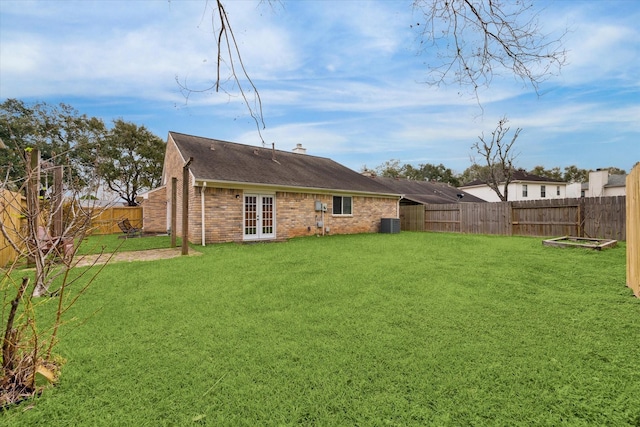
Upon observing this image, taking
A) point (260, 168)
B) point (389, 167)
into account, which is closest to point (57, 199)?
point (260, 168)

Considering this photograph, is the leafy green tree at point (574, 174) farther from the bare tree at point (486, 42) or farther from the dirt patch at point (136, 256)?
the dirt patch at point (136, 256)

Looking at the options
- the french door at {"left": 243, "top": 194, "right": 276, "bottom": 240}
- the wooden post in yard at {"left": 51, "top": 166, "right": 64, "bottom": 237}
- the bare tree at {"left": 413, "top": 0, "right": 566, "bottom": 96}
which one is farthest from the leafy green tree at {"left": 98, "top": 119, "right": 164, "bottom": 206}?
the bare tree at {"left": 413, "top": 0, "right": 566, "bottom": 96}

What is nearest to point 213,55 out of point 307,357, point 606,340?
point 307,357

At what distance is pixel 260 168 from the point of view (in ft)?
48.9

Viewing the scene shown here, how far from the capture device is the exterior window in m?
16.2

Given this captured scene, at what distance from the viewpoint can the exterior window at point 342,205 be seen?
16172 mm

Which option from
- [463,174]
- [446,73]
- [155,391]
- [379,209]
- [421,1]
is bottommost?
[155,391]

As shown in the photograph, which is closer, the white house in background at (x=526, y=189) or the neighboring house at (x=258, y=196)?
the neighboring house at (x=258, y=196)

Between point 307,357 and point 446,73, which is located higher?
point 446,73

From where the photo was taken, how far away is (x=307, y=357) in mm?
2859

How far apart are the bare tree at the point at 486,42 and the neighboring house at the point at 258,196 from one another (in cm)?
1009

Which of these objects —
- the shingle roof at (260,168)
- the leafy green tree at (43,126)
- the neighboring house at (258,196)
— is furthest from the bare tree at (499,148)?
the leafy green tree at (43,126)

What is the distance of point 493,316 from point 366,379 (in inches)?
92.6

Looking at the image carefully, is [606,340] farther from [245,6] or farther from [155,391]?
[245,6]
